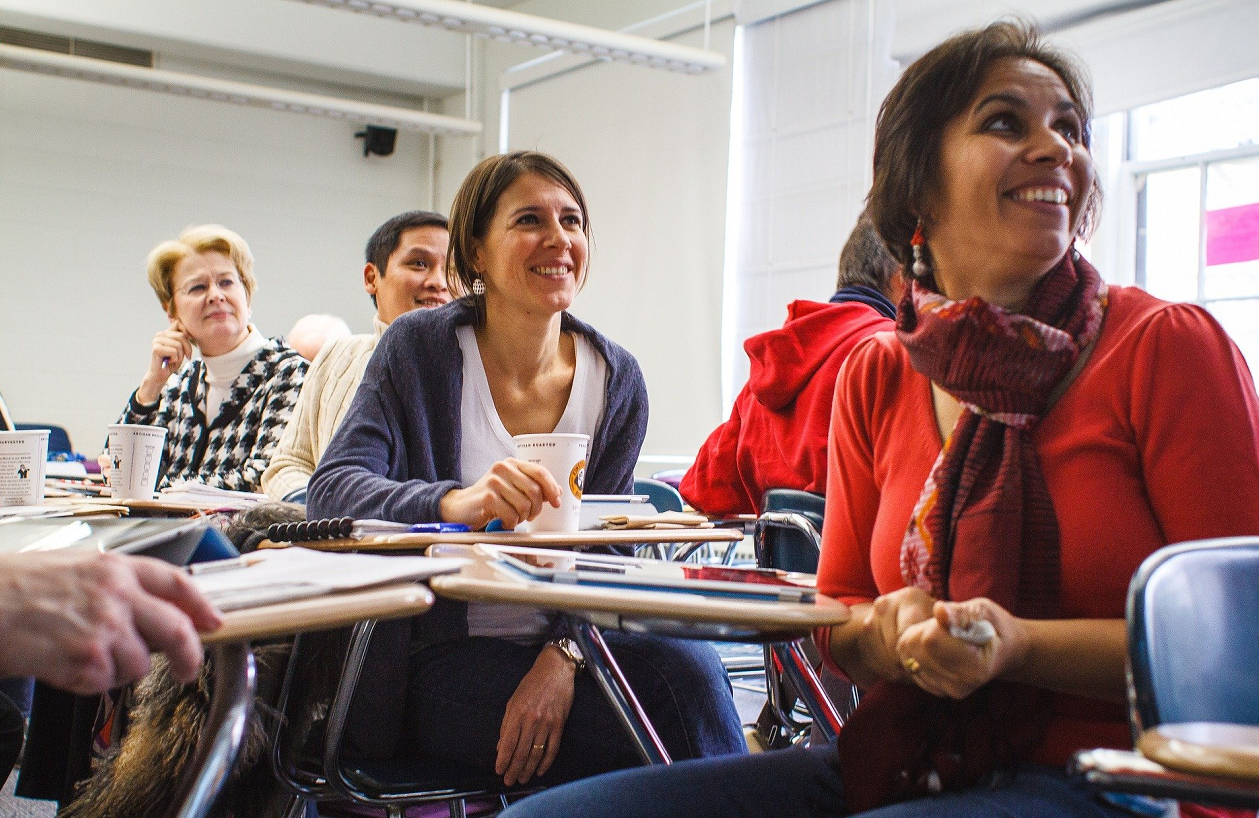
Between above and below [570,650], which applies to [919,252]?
Answer: above

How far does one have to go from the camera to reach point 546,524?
63.2 inches

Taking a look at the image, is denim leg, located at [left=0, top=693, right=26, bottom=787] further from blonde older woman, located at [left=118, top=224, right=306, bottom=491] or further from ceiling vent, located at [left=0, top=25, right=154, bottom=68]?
Result: ceiling vent, located at [left=0, top=25, right=154, bottom=68]

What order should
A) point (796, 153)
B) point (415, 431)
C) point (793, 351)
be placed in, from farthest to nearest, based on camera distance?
point (796, 153) → point (793, 351) → point (415, 431)

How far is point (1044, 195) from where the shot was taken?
4.05ft

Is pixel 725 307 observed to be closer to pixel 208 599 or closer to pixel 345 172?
pixel 345 172

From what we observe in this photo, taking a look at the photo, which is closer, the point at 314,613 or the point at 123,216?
the point at 314,613

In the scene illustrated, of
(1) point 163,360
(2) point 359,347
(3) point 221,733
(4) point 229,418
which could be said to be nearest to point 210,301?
(1) point 163,360

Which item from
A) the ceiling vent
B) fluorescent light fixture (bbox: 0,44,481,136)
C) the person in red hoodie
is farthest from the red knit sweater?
the ceiling vent

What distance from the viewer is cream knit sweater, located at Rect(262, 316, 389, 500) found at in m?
2.81

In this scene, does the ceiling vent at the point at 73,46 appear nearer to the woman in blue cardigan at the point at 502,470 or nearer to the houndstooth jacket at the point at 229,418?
the houndstooth jacket at the point at 229,418

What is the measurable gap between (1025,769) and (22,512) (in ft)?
5.23

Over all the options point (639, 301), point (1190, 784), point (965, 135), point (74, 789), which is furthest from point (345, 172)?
point (1190, 784)

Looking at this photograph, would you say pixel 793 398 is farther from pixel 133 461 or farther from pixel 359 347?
pixel 133 461

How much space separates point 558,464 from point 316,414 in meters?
1.47
